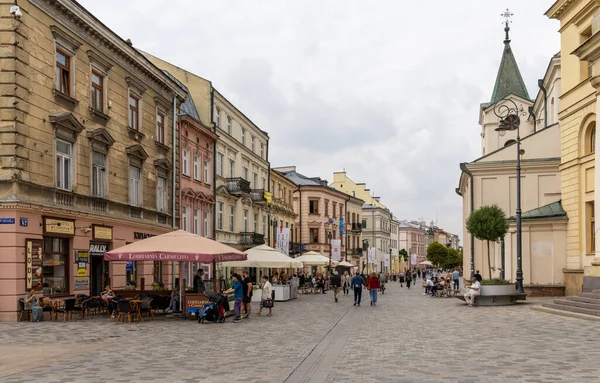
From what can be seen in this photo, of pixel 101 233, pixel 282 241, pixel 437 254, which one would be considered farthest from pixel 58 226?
pixel 437 254

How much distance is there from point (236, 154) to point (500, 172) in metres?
16.7

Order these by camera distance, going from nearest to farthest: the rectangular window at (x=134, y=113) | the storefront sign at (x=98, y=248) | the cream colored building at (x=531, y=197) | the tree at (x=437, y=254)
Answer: the storefront sign at (x=98, y=248)
the rectangular window at (x=134, y=113)
the cream colored building at (x=531, y=197)
the tree at (x=437, y=254)

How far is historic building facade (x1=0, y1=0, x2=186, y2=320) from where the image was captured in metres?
18.7

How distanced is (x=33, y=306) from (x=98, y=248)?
5.03m

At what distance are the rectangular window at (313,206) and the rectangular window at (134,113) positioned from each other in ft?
148

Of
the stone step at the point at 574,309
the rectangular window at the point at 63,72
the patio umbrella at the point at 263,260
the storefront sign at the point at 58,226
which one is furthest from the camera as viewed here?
the patio umbrella at the point at 263,260

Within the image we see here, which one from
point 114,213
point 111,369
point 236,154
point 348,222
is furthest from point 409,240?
point 111,369

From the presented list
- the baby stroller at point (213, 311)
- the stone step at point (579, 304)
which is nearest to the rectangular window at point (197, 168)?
the baby stroller at point (213, 311)

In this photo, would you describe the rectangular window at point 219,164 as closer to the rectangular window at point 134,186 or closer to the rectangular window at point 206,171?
the rectangular window at point 206,171

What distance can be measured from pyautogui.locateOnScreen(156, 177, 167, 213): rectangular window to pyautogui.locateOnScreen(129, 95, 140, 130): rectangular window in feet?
10.9

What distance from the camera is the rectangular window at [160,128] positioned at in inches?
1190

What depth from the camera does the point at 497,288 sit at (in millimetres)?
25844

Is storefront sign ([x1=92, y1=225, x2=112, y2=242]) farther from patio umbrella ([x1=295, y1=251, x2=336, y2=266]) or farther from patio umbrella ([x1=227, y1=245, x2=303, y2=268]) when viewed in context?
patio umbrella ([x1=295, y1=251, x2=336, y2=266])

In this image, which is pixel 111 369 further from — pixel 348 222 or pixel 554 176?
pixel 348 222
